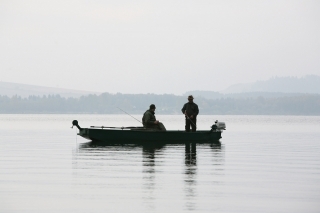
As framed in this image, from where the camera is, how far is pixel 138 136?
2859 cm

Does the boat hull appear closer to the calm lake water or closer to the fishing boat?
the fishing boat

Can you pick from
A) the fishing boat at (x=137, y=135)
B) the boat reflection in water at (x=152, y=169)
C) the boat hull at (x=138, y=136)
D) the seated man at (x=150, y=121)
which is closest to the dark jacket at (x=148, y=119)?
the seated man at (x=150, y=121)

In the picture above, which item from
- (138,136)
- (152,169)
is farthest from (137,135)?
(152,169)

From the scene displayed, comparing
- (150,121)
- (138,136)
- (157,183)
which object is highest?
(150,121)

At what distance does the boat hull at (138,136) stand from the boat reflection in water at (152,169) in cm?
255

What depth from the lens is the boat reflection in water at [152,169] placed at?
12312mm

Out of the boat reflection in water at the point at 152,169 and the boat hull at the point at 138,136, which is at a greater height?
the boat hull at the point at 138,136

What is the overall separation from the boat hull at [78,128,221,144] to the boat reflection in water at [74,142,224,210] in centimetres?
255

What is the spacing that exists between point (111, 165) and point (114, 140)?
35.3 feet

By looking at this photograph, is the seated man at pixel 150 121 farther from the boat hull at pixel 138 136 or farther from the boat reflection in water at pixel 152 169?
the boat reflection in water at pixel 152 169

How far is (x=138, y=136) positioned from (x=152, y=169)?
11651 millimetres

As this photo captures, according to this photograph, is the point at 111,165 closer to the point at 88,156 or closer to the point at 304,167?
the point at 88,156

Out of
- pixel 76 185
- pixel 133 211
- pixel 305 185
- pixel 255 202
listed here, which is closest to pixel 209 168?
pixel 305 185

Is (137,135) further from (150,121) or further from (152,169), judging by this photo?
(152,169)
